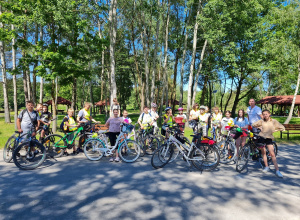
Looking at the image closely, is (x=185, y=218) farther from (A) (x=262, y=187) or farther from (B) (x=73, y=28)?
(B) (x=73, y=28)

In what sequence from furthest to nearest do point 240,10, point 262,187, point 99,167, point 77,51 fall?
point 240,10 < point 77,51 < point 99,167 < point 262,187

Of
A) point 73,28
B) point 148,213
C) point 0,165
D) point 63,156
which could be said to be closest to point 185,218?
point 148,213

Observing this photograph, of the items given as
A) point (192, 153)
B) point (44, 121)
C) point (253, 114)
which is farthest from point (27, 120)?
point (253, 114)

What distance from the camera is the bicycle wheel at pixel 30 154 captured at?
5643 mm

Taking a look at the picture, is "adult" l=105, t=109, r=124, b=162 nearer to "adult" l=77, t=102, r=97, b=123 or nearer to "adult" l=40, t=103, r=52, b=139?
"adult" l=77, t=102, r=97, b=123

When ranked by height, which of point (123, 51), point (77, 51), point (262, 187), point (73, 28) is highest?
point (123, 51)

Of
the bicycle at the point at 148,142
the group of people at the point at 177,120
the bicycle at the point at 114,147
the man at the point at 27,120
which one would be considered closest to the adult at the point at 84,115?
the group of people at the point at 177,120

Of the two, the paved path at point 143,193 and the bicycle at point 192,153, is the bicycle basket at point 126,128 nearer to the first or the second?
the paved path at point 143,193

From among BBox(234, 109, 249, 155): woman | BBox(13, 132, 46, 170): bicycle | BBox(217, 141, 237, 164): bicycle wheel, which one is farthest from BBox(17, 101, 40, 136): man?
BBox(234, 109, 249, 155): woman

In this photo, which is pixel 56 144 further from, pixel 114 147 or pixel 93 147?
pixel 114 147

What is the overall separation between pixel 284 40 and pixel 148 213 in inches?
862

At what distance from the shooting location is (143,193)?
4.19 meters

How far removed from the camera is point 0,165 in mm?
5945

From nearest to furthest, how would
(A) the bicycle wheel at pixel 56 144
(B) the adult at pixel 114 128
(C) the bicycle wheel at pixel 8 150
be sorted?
(C) the bicycle wheel at pixel 8 150
(B) the adult at pixel 114 128
(A) the bicycle wheel at pixel 56 144
